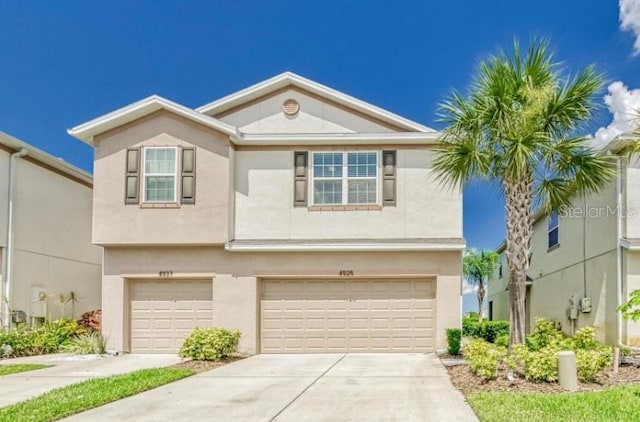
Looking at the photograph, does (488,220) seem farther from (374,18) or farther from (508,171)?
(508,171)

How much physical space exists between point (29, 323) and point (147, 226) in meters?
5.60

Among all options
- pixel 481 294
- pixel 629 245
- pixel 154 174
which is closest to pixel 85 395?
pixel 154 174

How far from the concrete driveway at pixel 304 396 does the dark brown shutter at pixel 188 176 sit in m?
4.75

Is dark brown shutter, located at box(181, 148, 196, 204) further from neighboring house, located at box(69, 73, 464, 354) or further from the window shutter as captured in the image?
the window shutter

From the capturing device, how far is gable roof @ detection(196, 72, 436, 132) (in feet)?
54.9

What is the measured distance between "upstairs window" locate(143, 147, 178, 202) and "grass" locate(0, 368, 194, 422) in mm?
5347

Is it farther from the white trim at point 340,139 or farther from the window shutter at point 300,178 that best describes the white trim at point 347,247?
the white trim at point 340,139

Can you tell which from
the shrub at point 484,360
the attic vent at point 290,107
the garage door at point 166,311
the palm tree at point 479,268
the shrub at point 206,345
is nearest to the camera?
the shrub at point 484,360

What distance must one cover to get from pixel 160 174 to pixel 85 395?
7.78 meters

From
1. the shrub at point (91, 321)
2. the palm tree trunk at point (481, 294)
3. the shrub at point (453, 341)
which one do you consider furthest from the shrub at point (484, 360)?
the palm tree trunk at point (481, 294)

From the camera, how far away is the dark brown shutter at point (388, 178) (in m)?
16.2

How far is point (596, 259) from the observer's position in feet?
56.2

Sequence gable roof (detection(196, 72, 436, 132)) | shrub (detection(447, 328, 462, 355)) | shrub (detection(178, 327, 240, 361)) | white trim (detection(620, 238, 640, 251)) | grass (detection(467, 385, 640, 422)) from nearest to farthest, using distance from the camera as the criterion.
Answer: grass (detection(467, 385, 640, 422)), shrub (detection(178, 327, 240, 361)), white trim (detection(620, 238, 640, 251)), shrub (detection(447, 328, 462, 355)), gable roof (detection(196, 72, 436, 132))

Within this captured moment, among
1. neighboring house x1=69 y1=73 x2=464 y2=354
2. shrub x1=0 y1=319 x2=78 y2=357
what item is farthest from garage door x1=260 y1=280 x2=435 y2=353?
shrub x1=0 y1=319 x2=78 y2=357
